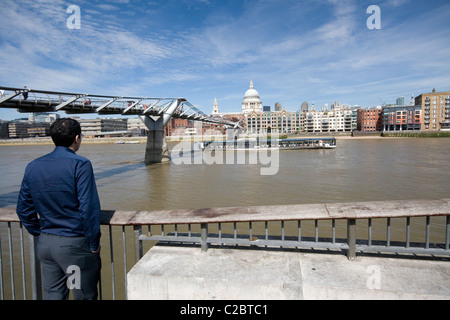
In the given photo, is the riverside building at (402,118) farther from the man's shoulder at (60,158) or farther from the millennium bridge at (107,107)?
the man's shoulder at (60,158)

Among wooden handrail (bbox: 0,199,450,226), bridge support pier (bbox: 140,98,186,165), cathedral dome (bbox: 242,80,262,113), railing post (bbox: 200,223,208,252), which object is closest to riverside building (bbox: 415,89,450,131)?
cathedral dome (bbox: 242,80,262,113)

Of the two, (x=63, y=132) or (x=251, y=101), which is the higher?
(x=251, y=101)

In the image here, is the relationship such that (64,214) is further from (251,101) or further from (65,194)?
(251,101)

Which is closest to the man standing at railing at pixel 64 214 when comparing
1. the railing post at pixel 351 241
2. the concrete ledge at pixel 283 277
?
the concrete ledge at pixel 283 277

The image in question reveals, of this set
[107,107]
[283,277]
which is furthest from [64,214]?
[107,107]

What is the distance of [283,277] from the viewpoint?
254cm

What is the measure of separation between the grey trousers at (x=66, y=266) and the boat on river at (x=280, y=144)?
54.6 m

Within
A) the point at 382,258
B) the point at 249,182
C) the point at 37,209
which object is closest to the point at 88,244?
the point at 37,209

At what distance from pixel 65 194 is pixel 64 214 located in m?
0.16

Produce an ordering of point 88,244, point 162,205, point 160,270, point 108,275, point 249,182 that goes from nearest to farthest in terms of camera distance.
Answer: point 88,244 → point 160,270 → point 108,275 → point 162,205 → point 249,182

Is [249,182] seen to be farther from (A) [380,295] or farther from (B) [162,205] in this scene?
(A) [380,295]

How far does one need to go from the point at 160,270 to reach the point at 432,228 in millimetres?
9547

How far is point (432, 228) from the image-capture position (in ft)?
30.6

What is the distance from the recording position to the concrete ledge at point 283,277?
237 cm
